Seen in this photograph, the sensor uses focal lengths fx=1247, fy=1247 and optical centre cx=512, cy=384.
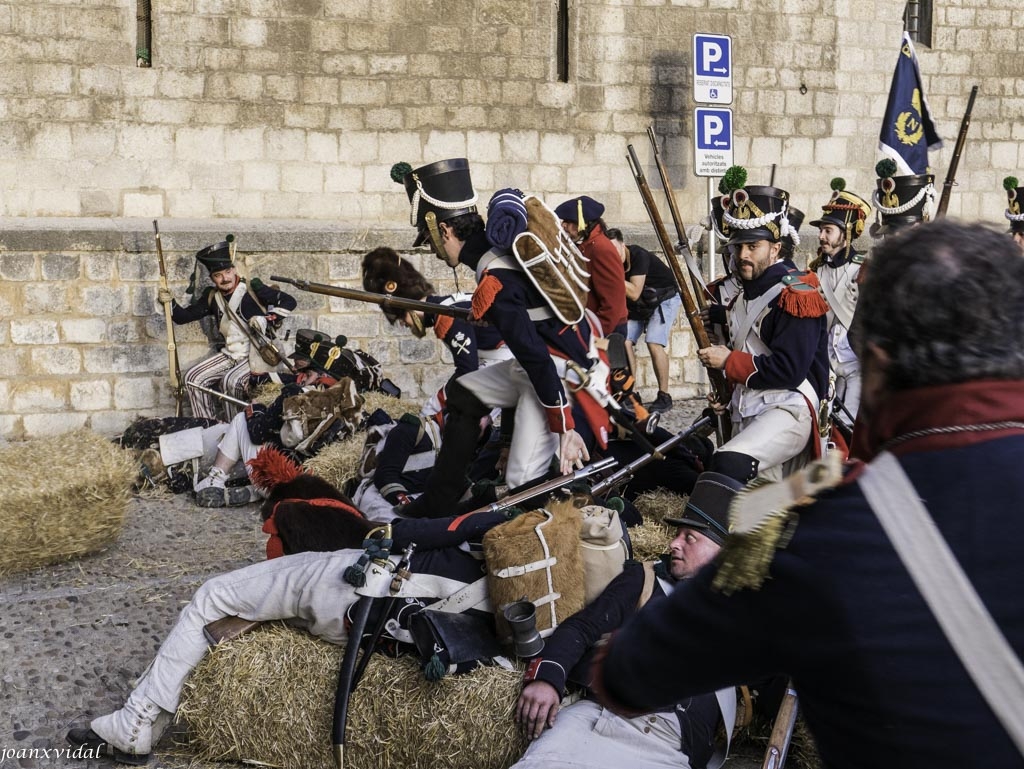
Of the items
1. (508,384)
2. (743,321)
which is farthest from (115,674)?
(743,321)

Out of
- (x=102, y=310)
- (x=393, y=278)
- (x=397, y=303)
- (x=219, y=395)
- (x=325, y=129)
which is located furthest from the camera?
(x=325, y=129)

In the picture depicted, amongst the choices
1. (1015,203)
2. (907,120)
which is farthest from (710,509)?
(907,120)

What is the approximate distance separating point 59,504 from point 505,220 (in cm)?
258

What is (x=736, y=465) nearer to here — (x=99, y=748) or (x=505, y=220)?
(x=505, y=220)

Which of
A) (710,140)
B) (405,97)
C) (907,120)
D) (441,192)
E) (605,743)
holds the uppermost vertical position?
(405,97)

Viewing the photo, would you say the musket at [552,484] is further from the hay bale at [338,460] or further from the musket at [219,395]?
the musket at [219,395]

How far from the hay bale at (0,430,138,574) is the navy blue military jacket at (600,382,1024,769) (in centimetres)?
481

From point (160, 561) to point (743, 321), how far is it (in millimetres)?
3119

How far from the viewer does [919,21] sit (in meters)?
12.5

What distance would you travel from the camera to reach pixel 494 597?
3957 millimetres

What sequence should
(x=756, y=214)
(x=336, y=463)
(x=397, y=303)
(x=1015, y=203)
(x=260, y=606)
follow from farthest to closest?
(x=1015, y=203) < (x=336, y=463) < (x=397, y=303) < (x=756, y=214) < (x=260, y=606)

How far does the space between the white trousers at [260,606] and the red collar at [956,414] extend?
267 centimetres

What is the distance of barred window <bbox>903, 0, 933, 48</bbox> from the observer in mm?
12391

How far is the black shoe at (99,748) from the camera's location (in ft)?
13.0
